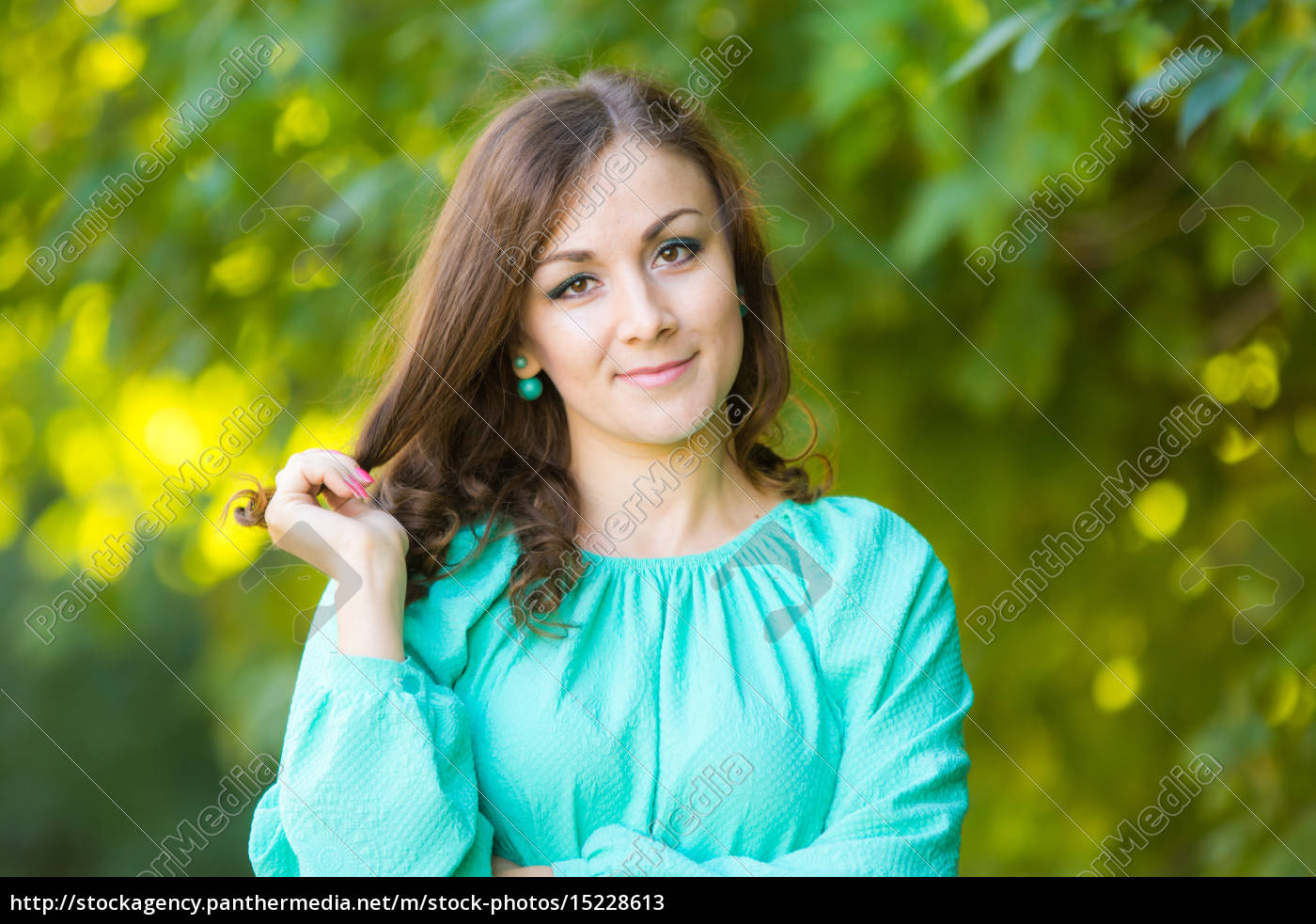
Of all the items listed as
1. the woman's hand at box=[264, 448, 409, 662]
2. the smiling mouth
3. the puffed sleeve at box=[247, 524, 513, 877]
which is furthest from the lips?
the puffed sleeve at box=[247, 524, 513, 877]

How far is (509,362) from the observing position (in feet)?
7.07

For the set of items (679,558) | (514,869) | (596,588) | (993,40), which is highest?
(993,40)

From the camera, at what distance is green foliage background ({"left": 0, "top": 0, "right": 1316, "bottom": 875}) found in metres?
2.84

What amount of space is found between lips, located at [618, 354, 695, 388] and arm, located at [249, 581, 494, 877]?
55 centimetres

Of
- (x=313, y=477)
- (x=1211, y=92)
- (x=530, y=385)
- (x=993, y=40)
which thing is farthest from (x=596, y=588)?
(x=1211, y=92)

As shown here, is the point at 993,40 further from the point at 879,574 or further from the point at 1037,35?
the point at 879,574

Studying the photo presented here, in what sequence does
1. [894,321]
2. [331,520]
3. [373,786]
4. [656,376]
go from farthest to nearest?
[894,321]
[656,376]
[331,520]
[373,786]

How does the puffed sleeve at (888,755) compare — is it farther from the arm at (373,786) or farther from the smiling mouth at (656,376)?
the smiling mouth at (656,376)

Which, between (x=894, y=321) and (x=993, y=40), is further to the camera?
(x=894, y=321)

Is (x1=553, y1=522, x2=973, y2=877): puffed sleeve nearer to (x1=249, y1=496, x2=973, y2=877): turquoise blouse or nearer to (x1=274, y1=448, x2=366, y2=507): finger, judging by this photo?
(x1=249, y1=496, x2=973, y2=877): turquoise blouse

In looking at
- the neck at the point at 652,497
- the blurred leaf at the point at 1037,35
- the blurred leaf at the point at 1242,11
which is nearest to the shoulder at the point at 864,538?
the neck at the point at 652,497

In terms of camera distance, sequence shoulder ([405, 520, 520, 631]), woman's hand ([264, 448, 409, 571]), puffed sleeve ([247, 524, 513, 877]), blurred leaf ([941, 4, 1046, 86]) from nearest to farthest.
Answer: puffed sleeve ([247, 524, 513, 877]) → woman's hand ([264, 448, 409, 571]) → shoulder ([405, 520, 520, 631]) → blurred leaf ([941, 4, 1046, 86])

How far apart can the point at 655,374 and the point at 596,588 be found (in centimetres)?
34

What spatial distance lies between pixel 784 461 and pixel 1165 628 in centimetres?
215
